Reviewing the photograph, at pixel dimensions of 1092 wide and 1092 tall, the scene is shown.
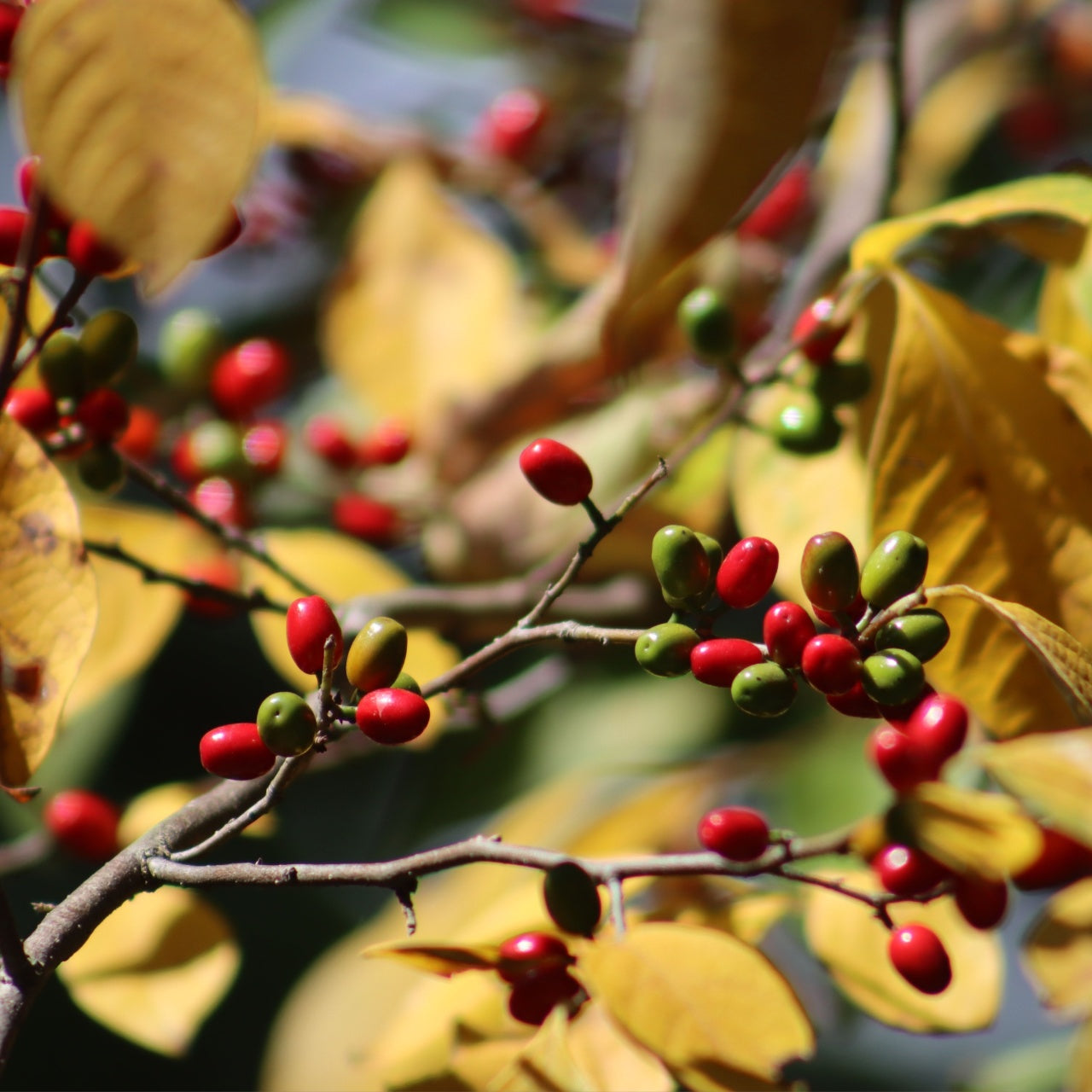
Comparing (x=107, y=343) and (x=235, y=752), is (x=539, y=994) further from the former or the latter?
(x=107, y=343)

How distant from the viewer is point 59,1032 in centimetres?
131

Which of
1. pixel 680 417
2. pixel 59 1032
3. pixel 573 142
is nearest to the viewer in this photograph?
pixel 680 417

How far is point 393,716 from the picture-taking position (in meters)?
0.49

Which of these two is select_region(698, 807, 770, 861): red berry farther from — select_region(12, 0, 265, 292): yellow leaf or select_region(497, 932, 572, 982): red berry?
select_region(12, 0, 265, 292): yellow leaf

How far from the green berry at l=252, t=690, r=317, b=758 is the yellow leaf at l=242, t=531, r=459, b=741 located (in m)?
0.40

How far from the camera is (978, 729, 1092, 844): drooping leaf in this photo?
33cm

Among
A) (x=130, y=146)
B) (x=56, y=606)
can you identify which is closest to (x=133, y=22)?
(x=130, y=146)

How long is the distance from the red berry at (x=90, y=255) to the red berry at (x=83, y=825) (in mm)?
454

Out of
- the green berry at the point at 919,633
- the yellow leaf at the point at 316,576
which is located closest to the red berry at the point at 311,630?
the green berry at the point at 919,633

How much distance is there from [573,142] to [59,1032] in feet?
4.04

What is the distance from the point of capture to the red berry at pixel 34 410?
68 cm

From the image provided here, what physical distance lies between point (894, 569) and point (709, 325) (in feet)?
1.07

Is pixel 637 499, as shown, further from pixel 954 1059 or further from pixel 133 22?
pixel 954 1059

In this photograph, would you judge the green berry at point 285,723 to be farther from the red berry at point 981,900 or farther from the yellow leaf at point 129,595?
the yellow leaf at point 129,595
